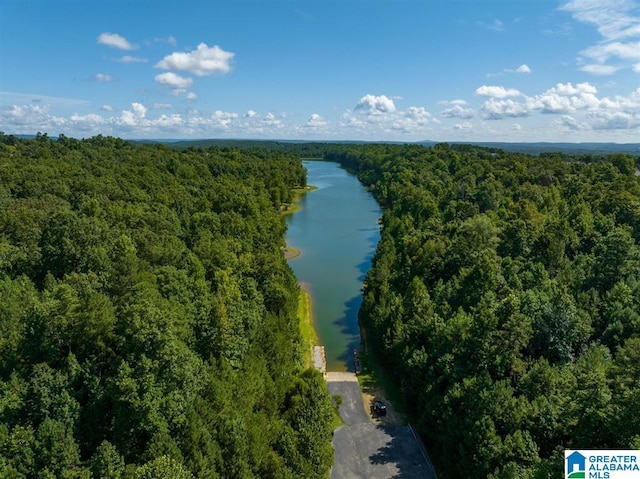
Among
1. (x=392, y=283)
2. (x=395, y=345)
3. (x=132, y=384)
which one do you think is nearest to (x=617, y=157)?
(x=392, y=283)

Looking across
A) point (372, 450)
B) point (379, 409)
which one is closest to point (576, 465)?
point (372, 450)

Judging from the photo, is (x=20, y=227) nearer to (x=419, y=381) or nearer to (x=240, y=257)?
(x=240, y=257)

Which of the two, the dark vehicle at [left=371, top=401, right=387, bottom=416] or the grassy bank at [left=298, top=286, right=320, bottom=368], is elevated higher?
the grassy bank at [left=298, top=286, right=320, bottom=368]

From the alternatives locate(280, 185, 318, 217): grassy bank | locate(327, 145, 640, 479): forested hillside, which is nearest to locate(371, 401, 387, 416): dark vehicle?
locate(327, 145, 640, 479): forested hillside

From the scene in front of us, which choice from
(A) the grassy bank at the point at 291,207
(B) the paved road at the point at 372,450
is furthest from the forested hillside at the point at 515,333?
(A) the grassy bank at the point at 291,207

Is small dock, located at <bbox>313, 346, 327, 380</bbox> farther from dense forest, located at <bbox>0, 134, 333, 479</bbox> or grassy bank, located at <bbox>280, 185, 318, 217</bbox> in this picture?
grassy bank, located at <bbox>280, 185, 318, 217</bbox>

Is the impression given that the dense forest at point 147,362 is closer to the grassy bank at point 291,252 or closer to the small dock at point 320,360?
the small dock at point 320,360
